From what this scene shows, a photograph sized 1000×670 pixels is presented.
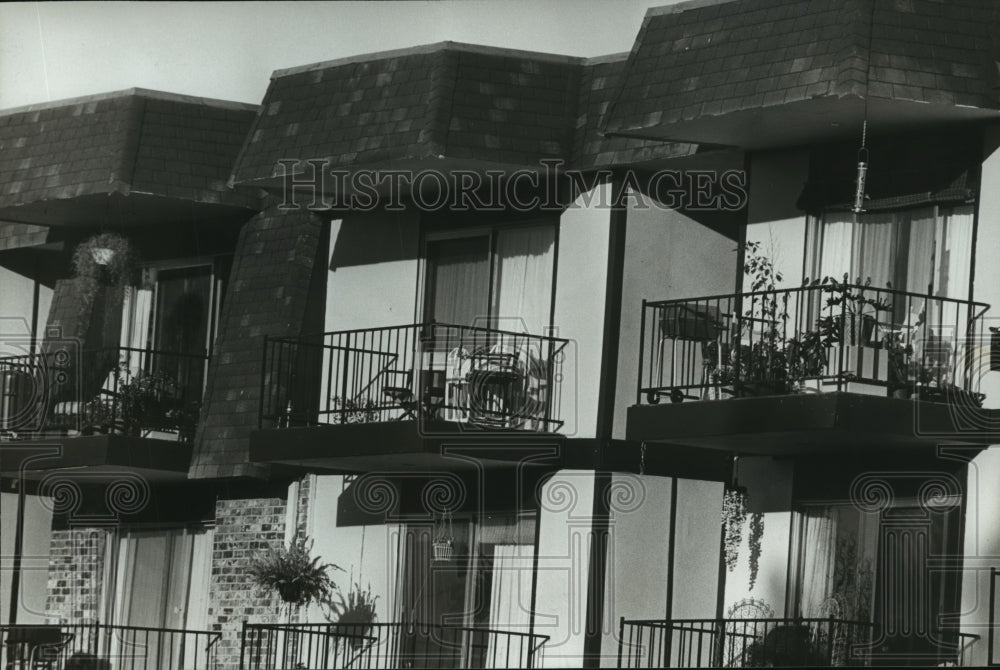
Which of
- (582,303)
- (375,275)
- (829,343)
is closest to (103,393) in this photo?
(375,275)

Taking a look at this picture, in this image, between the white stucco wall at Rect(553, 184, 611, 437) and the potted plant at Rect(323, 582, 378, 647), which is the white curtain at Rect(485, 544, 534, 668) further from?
the potted plant at Rect(323, 582, 378, 647)

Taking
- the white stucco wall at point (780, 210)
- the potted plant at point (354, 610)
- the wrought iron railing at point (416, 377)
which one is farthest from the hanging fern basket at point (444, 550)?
the white stucco wall at point (780, 210)

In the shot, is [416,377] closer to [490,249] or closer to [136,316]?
[490,249]

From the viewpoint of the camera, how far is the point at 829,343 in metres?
18.9

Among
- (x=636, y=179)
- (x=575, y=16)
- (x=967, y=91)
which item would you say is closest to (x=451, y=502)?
(x=636, y=179)

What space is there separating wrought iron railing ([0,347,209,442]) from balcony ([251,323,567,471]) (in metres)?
2.15

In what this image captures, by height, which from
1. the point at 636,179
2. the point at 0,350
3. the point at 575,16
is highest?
the point at 575,16

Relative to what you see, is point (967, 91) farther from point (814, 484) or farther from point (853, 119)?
point (814, 484)

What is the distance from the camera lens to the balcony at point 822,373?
18281 millimetres

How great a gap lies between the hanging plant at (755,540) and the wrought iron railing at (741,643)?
21.3 inches

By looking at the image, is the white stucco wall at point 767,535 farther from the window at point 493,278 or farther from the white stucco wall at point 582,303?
the window at point 493,278

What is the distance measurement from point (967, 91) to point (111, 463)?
37.5ft

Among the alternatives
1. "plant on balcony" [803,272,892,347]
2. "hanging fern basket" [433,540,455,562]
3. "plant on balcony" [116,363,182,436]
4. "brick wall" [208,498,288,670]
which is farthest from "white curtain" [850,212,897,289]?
"plant on balcony" [116,363,182,436]

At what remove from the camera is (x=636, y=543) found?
2084cm
